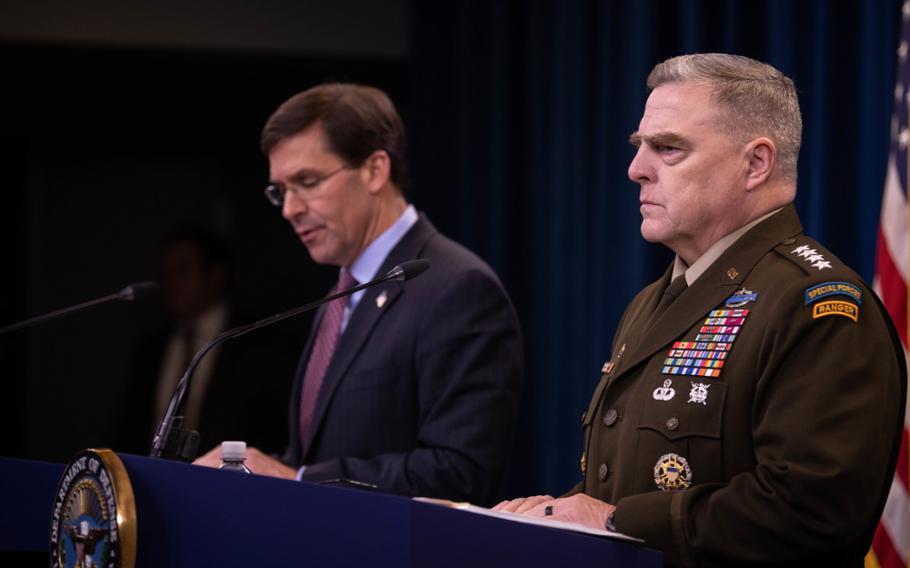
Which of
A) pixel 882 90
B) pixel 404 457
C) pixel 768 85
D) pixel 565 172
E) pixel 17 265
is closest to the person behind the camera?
pixel 768 85

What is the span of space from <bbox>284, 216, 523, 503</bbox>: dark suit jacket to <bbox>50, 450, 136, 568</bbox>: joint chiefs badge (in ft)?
2.66

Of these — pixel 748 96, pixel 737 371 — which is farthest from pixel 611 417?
pixel 748 96

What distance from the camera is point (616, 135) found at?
172 inches

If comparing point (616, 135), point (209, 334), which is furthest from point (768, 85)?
point (209, 334)

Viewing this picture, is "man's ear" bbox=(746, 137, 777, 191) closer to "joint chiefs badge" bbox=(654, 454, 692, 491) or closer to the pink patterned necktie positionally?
"joint chiefs badge" bbox=(654, 454, 692, 491)

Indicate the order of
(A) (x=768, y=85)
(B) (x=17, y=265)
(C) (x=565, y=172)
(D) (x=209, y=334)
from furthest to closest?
(B) (x=17, y=265)
(D) (x=209, y=334)
(C) (x=565, y=172)
(A) (x=768, y=85)

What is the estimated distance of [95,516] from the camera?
1.80 meters

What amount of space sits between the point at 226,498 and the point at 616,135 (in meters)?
2.91

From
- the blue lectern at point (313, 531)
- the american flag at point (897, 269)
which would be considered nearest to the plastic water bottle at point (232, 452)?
the blue lectern at point (313, 531)

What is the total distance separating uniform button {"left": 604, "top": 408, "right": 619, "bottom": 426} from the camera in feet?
6.58

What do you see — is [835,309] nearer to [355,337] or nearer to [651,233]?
[651,233]

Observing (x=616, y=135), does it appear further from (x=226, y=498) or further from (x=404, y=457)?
(x=226, y=498)

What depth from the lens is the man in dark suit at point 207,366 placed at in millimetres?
4641

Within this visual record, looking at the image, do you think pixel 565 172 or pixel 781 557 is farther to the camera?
pixel 565 172
